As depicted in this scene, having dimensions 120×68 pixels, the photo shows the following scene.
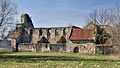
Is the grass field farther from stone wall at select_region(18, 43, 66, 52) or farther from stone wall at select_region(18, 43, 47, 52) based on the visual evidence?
stone wall at select_region(18, 43, 47, 52)

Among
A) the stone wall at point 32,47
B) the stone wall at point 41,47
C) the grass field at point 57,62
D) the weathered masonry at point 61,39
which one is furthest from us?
the stone wall at point 32,47

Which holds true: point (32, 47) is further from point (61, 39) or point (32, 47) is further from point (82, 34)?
point (82, 34)

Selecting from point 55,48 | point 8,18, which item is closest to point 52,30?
point 55,48

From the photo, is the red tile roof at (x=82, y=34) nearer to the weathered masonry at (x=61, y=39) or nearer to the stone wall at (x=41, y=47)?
the weathered masonry at (x=61, y=39)

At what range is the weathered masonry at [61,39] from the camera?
77.9 metres

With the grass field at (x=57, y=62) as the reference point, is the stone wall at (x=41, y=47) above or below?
below

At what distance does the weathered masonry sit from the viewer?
77.9 metres

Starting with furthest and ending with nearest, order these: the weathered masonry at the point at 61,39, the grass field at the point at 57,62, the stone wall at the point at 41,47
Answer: the stone wall at the point at 41,47, the weathered masonry at the point at 61,39, the grass field at the point at 57,62

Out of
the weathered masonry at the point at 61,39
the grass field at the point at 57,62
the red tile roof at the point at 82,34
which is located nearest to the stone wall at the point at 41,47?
the weathered masonry at the point at 61,39

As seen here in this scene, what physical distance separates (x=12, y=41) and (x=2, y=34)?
36420mm

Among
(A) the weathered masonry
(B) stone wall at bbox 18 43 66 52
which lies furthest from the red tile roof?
(B) stone wall at bbox 18 43 66 52

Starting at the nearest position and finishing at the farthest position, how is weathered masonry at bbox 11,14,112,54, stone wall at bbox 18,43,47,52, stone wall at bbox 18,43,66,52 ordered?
1. weathered masonry at bbox 11,14,112,54
2. stone wall at bbox 18,43,66,52
3. stone wall at bbox 18,43,47,52

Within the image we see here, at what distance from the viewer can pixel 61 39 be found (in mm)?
85875

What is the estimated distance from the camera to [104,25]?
79000 millimetres
